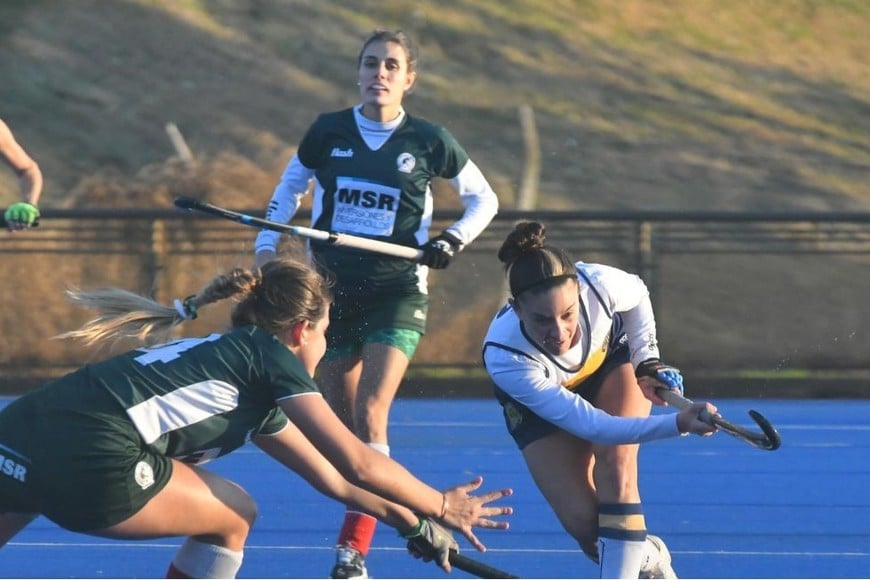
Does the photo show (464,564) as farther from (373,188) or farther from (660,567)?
(373,188)

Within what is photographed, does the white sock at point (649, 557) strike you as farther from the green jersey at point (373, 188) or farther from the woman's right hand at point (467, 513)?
the green jersey at point (373, 188)

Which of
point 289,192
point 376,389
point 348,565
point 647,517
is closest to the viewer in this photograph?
point 348,565

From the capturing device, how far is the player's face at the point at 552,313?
4.48 meters

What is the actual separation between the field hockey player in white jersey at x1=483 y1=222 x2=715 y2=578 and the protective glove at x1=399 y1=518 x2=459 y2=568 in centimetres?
54

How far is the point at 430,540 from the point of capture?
4.21 meters

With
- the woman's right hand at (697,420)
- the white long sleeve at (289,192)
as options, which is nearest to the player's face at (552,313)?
the woman's right hand at (697,420)

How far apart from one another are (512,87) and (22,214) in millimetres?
15926

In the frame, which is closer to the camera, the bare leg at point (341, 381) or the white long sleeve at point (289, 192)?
the bare leg at point (341, 381)

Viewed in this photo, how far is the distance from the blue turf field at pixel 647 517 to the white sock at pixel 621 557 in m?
0.79

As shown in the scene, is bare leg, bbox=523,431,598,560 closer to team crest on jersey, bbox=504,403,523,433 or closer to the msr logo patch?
team crest on jersey, bbox=504,403,523,433

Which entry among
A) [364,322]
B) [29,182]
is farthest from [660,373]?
[29,182]

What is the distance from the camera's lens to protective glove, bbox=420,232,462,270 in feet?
19.2

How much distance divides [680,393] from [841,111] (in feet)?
56.1

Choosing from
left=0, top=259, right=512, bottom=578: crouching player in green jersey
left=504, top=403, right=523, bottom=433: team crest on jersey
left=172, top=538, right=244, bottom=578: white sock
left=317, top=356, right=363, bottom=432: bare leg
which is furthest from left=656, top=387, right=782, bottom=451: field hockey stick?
left=317, top=356, right=363, bottom=432: bare leg
